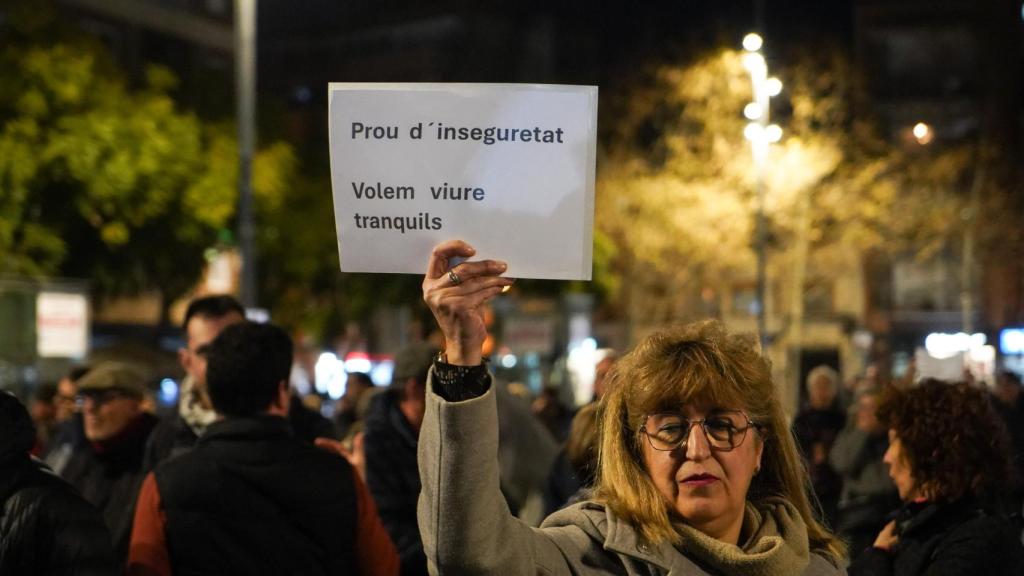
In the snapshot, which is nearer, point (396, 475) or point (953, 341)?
point (396, 475)

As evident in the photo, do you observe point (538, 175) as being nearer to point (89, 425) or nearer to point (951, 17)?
point (89, 425)

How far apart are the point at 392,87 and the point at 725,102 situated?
2804cm

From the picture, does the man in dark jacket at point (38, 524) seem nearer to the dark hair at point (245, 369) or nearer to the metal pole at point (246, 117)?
the dark hair at point (245, 369)

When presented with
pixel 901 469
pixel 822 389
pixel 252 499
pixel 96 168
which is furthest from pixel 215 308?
pixel 96 168

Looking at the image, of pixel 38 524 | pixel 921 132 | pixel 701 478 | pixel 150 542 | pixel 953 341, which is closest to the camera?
pixel 701 478

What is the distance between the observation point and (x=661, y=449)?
118 inches

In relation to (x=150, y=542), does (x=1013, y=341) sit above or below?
below

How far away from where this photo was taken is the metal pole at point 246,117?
16672 millimetres

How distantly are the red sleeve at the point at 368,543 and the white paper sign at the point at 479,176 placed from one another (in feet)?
4.85

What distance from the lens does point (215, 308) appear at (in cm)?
616

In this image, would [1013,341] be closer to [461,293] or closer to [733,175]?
[733,175]

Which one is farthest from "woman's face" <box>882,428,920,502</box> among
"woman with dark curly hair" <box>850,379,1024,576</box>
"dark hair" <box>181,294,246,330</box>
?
"dark hair" <box>181,294,246,330</box>

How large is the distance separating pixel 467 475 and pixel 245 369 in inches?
76.6

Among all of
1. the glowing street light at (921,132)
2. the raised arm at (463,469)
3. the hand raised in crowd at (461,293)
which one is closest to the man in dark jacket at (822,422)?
the hand raised in crowd at (461,293)
